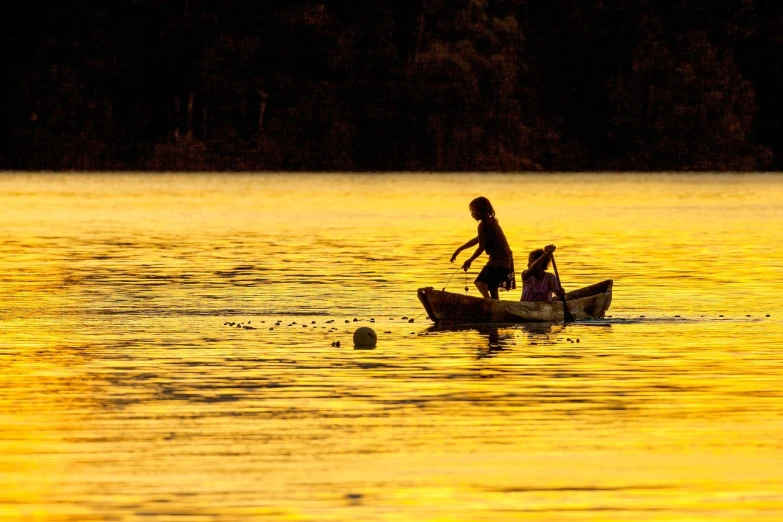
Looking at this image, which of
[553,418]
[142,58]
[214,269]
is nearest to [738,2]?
[142,58]

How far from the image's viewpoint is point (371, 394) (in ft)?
59.6

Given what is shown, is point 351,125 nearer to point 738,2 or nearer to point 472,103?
point 472,103

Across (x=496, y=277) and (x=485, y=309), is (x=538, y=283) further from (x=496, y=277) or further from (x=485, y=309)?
(x=485, y=309)

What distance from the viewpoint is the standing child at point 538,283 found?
83.6 feet

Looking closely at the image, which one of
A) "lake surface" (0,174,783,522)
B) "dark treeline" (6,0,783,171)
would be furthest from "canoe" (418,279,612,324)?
"dark treeline" (6,0,783,171)

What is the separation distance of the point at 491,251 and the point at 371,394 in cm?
805

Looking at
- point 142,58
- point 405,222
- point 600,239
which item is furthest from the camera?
point 142,58

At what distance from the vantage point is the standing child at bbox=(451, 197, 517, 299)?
25.3 meters

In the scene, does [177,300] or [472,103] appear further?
[472,103]

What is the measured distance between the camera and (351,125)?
118562 mm

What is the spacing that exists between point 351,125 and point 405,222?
180 feet

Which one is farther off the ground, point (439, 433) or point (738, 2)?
point (738, 2)

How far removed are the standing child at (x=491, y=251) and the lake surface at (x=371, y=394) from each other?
99 centimetres

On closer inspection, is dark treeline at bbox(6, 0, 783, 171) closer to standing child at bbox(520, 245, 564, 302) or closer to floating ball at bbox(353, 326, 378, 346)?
standing child at bbox(520, 245, 564, 302)
